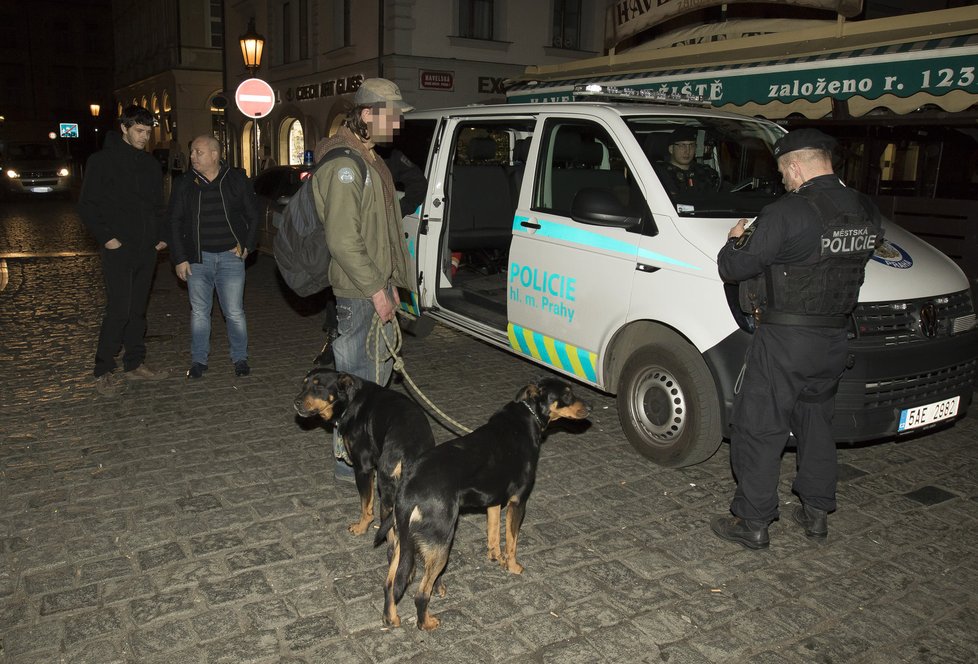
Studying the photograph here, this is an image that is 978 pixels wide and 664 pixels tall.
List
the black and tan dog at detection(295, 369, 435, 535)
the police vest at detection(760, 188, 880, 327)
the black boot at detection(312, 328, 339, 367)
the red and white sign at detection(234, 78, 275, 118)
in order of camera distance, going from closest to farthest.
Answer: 1. the black and tan dog at detection(295, 369, 435, 535)
2. the police vest at detection(760, 188, 880, 327)
3. the black boot at detection(312, 328, 339, 367)
4. the red and white sign at detection(234, 78, 275, 118)

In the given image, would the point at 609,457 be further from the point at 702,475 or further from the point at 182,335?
the point at 182,335

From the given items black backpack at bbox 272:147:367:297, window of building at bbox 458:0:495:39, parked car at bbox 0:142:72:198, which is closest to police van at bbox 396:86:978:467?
black backpack at bbox 272:147:367:297

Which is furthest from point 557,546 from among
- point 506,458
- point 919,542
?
point 919,542

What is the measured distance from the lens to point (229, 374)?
22.6ft

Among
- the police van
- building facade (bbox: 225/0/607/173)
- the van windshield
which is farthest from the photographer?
building facade (bbox: 225/0/607/173)

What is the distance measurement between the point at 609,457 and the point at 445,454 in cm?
229

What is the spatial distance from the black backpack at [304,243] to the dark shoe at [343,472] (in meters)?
1.07

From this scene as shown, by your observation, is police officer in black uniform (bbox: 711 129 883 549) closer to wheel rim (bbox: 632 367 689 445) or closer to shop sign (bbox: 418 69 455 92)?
wheel rim (bbox: 632 367 689 445)

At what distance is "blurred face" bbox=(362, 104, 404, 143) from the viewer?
4113 mm

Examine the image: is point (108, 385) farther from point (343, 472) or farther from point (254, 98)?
point (254, 98)

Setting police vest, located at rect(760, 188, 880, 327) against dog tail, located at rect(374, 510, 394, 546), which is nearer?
dog tail, located at rect(374, 510, 394, 546)

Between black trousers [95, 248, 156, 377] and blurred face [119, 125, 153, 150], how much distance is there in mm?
889

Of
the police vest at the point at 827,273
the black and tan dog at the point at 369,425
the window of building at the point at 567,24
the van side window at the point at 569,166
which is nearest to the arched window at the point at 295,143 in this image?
the window of building at the point at 567,24

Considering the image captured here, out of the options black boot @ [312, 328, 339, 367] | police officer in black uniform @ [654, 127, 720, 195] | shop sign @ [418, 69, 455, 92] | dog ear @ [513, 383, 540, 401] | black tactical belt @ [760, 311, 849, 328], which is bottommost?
black boot @ [312, 328, 339, 367]
